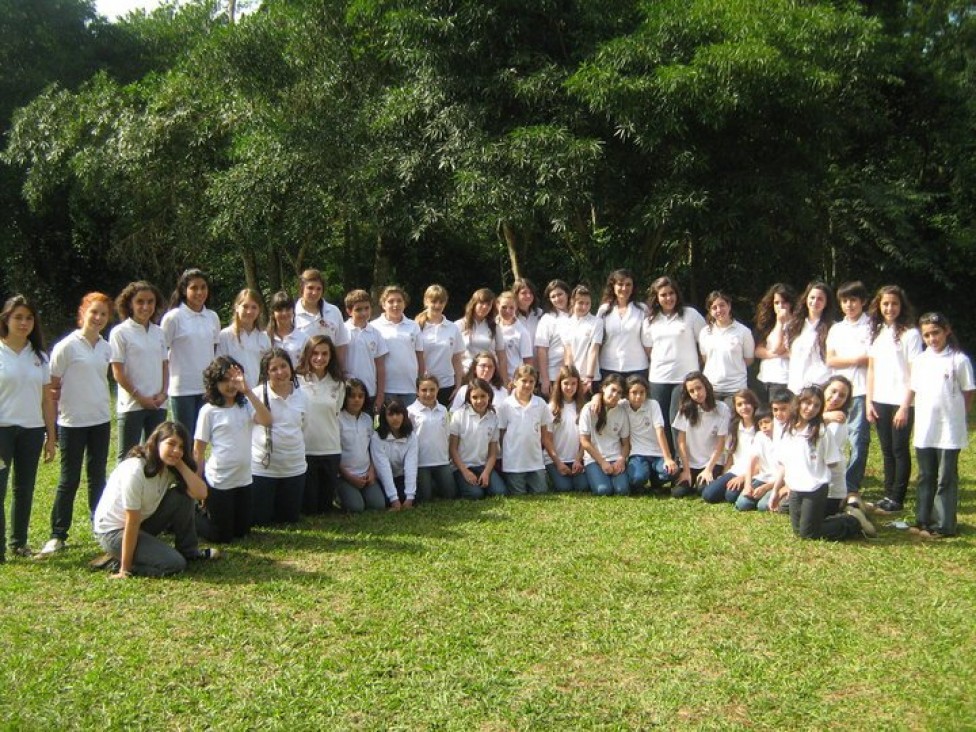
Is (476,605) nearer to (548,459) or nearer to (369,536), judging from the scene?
(369,536)

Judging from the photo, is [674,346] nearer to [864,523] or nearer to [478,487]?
[478,487]

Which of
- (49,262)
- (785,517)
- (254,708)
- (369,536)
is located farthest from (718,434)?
(49,262)

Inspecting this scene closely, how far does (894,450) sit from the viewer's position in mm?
6293

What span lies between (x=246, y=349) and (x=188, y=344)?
37 centimetres

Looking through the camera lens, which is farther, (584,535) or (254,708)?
(584,535)

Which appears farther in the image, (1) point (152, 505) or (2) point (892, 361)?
(2) point (892, 361)

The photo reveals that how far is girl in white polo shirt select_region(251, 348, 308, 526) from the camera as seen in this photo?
593 cm

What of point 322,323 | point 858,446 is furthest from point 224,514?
point 858,446

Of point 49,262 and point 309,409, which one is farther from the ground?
point 49,262

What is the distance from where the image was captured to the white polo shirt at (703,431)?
694 cm

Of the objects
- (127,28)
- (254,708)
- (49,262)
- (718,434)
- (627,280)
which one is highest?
(127,28)

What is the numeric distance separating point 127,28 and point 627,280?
17786mm

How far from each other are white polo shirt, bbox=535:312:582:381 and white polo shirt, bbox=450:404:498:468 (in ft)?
2.92

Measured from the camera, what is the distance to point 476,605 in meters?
4.49
